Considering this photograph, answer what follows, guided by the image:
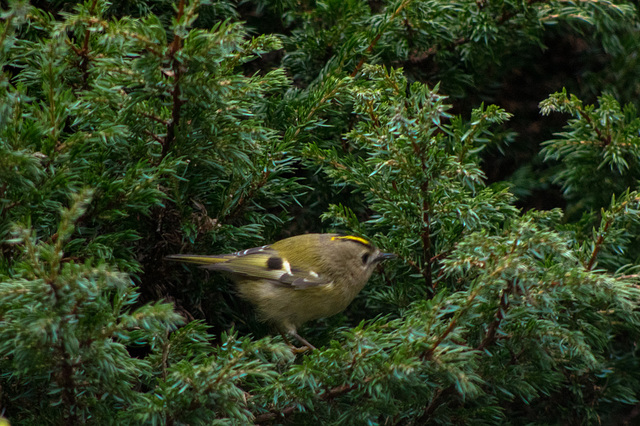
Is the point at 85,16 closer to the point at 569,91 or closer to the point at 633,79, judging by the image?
the point at 569,91

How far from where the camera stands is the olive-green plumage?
7.59 feet

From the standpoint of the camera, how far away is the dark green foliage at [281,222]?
1389 millimetres

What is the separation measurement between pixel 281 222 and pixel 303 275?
48cm

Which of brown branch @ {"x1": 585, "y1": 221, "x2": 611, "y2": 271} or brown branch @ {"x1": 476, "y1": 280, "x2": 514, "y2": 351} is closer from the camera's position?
brown branch @ {"x1": 476, "y1": 280, "x2": 514, "y2": 351}

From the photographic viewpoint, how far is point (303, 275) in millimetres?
2586

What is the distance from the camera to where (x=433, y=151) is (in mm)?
1733

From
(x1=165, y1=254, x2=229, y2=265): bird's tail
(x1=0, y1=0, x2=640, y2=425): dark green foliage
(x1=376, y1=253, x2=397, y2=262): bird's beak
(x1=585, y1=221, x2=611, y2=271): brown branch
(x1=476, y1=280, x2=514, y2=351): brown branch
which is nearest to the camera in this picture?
(x1=0, y1=0, x2=640, y2=425): dark green foliage

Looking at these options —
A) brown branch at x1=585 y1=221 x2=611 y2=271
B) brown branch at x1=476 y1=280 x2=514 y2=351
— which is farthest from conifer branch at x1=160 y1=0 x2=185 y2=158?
brown branch at x1=585 y1=221 x2=611 y2=271

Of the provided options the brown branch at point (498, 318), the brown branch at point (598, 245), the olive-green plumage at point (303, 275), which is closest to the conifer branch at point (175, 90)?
the olive-green plumage at point (303, 275)

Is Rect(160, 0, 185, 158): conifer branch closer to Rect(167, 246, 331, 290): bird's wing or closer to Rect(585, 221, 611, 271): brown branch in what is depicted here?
Rect(167, 246, 331, 290): bird's wing

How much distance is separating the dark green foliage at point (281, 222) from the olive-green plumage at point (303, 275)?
70mm

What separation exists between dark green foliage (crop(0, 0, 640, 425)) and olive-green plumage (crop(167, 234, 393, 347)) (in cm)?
7

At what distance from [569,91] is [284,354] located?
2.08m

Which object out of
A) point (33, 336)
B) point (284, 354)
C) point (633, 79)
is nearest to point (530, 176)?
point (633, 79)
